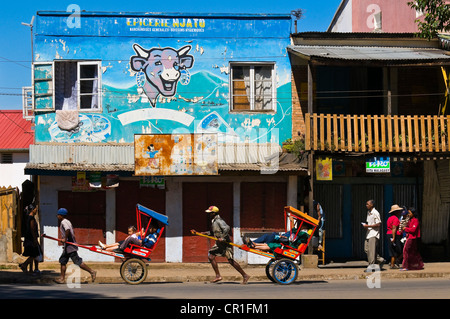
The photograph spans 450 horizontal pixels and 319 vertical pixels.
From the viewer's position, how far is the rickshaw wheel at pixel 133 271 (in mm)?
16094

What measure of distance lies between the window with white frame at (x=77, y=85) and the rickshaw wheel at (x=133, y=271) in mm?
6761

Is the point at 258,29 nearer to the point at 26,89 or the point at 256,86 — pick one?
the point at 256,86

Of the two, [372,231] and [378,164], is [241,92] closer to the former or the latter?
[378,164]

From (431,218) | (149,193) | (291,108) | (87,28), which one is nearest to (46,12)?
(87,28)

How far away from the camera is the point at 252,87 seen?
2194 cm

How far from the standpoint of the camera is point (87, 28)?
2169cm

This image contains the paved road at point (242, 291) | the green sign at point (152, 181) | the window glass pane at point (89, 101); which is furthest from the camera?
the window glass pane at point (89, 101)

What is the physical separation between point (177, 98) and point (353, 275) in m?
7.21

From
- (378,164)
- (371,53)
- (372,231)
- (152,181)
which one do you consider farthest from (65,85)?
(372,231)

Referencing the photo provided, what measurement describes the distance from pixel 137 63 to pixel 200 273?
652cm

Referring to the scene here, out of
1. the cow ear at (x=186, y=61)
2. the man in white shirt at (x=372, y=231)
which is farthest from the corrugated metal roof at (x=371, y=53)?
the man in white shirt at (x=372, y=231)

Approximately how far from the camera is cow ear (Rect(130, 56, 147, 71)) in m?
21.7

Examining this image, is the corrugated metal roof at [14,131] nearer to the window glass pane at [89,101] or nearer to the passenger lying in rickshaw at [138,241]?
the window glass pane at [89,101]

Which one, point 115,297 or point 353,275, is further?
point 353,275
